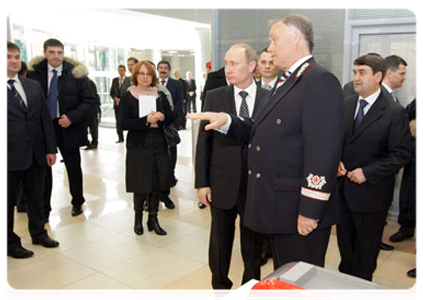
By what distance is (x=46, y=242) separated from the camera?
369cm

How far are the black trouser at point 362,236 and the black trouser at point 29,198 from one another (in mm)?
2503

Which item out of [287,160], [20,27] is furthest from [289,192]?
[20,27]

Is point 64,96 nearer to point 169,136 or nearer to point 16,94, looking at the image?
point 16,94

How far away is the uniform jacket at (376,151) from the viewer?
2.59 metres

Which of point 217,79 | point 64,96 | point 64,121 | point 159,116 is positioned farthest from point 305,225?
point 64,96

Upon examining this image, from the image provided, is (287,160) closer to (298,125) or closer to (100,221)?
(298,125)

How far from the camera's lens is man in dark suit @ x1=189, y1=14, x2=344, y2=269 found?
179 centimetres

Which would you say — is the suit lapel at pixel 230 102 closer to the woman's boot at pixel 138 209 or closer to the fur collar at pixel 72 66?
the woman's boot at pixel 138 209

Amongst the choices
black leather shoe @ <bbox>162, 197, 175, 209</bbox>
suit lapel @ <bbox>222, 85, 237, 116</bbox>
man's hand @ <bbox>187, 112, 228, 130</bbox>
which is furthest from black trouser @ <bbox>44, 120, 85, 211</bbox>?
man's hand @ <bbox>187, 112, 228, 130</bbox>

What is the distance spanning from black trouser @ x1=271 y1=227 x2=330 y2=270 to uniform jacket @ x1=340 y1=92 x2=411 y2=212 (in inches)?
29.7

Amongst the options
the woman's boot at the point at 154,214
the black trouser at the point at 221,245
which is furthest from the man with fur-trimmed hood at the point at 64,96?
the black trouser at the point at 221,245

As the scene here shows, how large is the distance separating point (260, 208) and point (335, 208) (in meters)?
0.36

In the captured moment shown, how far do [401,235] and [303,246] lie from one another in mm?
2379

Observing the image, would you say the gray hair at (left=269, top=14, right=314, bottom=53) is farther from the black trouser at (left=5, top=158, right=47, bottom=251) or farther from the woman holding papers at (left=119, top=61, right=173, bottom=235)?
the black trouser at (left=5, top=158, right=47, bottom=251)
